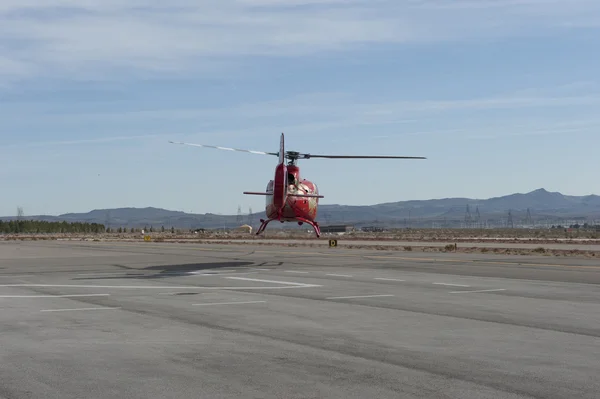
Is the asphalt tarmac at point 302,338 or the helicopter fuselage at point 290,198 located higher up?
the helicopter fuselage at point 290,198

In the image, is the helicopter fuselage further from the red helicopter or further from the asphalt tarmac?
the asphalt tarmac

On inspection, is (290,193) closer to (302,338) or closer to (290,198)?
(290,198)

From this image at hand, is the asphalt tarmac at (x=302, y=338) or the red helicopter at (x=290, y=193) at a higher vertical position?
the red helicopter at (x=290, y=193)

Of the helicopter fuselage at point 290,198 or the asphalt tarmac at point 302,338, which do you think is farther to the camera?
the helicopter fuselage at point 290,198

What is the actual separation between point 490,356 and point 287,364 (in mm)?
3056

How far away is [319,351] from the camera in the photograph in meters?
12.8

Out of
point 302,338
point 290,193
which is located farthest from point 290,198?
point 302,338

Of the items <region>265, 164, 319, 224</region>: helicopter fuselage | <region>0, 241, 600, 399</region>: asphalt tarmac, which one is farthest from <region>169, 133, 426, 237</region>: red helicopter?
<region>0, 241, 600, 399</region>: asphalt tarmac

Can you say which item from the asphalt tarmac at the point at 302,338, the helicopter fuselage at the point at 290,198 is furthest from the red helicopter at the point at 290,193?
the asphalt tarmac at the point at 302,338

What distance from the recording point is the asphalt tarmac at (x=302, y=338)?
33.4 ft

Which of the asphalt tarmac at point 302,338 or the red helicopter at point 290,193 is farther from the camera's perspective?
the red helicopter at point 290,193

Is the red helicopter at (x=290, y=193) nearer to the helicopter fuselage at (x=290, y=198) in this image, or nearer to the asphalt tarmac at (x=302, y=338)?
the helicopter fuselage at (x=290, y=198)

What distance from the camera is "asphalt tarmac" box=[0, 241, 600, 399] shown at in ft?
33.4

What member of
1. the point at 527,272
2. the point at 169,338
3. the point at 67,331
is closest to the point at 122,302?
the point at 67,331
